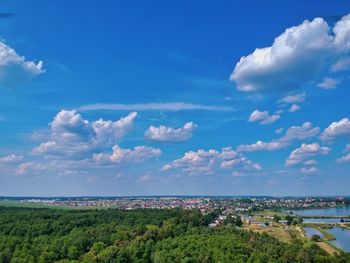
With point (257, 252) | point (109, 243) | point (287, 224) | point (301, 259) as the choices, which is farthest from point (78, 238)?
point (287, 224)

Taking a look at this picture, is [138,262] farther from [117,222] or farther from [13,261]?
[117,222]

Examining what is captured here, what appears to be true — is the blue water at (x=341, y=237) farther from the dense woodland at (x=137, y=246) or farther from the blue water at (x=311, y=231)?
the dense woodland at (x=137, y=246)

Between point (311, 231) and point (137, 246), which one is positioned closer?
point (137, 246)

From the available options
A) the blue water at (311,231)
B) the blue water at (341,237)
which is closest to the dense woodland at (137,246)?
the blue water at (341,237)

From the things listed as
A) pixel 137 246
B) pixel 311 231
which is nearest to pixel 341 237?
pixel 311 231

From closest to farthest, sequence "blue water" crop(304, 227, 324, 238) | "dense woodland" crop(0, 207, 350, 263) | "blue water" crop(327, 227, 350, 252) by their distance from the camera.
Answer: "dense woodland" crop(0, 207, 350, 263), "blue water" crop(327, 227, 350, 252), "blue water" crop(304, 227, 324, 238)

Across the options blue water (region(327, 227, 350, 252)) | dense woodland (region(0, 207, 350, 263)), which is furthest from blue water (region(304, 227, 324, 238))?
dense woodland (region(0, 207, 350, 263))

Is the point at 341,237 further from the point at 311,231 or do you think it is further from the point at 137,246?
the point at 137,246

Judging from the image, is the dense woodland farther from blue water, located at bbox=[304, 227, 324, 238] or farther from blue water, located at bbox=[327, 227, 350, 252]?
blue water, located at bbox=[304, 227, 324, 238]

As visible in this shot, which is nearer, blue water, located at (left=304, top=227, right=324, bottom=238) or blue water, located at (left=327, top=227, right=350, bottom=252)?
blue water, located at (left=327, top=227, right=350, bottom=252)
